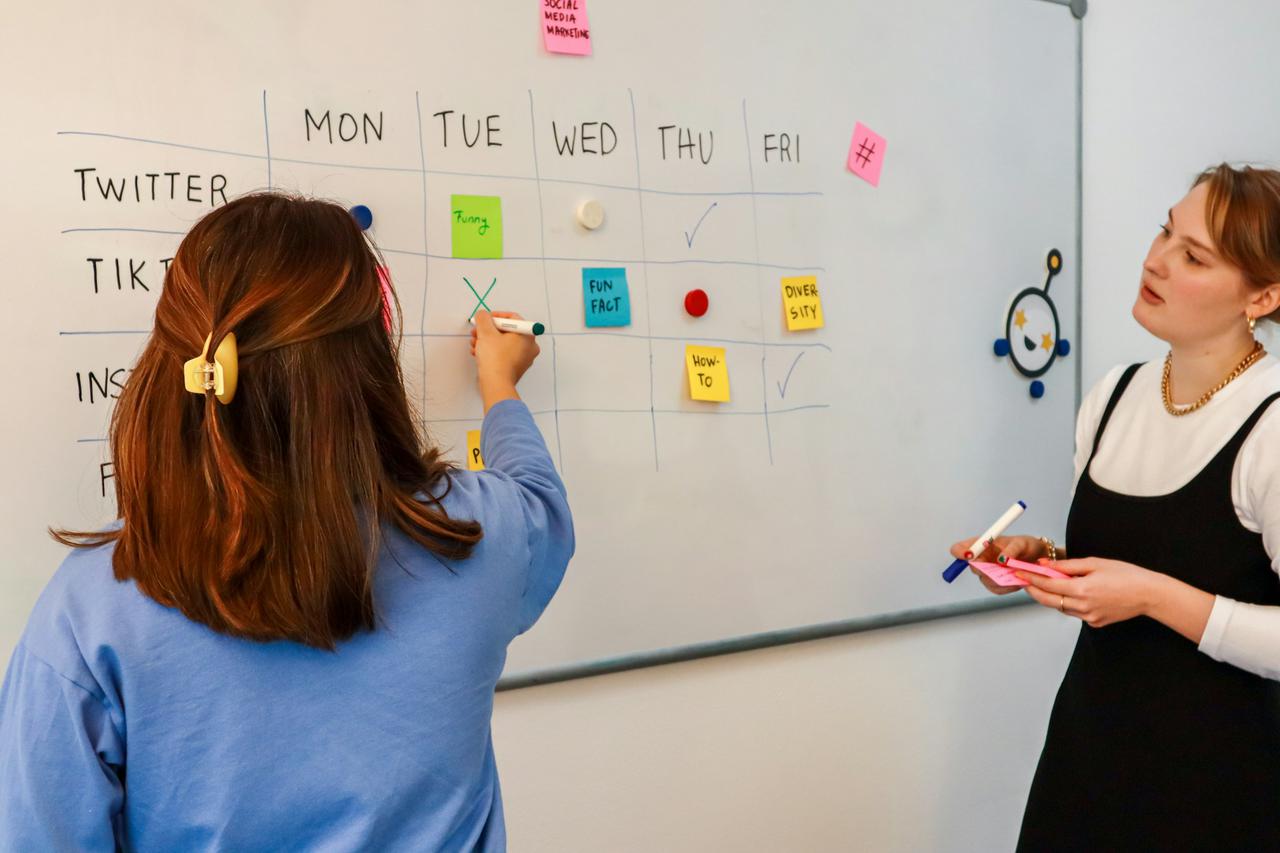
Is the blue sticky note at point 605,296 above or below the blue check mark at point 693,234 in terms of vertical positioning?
below

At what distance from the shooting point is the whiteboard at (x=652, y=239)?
1184 millimetres

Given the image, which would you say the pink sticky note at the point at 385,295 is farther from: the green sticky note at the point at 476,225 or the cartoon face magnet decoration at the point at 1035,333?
the cartoon face magnet decoration at the point at 1035,333

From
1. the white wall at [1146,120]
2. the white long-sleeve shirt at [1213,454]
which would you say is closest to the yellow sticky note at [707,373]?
the white long-sleeve shirt at [1213,454]

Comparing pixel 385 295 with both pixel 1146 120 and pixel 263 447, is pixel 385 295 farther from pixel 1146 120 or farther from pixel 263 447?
pixel 1146 120

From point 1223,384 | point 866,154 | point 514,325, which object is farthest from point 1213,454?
point 514,325

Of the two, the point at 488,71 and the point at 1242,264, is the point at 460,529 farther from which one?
the point at 1242,264

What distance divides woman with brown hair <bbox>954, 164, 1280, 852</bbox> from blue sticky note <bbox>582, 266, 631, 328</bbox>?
547mm

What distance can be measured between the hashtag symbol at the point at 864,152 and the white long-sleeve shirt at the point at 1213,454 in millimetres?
489

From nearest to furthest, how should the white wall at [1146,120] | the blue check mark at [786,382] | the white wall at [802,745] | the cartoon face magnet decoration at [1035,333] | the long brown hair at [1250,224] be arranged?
the long brown hair at [1250,224]
the white wall at [802,745]
the blue check mark at [786,382]
the cartoon face magnet decoration at [1035,333]
the white wall at [1146,120]

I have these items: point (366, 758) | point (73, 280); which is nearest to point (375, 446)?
point (366, 758)

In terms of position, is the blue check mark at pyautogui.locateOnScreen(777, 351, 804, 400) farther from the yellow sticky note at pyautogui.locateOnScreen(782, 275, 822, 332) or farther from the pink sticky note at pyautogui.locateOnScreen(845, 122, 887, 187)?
the pink sticky note at pyautogui.locateOnScreen(845, 122, 887, 187)

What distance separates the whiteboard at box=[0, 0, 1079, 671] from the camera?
3.88ft

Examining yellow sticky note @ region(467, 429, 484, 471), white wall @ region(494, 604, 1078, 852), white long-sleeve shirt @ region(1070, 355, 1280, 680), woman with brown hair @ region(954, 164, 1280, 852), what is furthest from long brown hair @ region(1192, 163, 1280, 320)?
yellow sticky note @ region(467, 429, 484, 471)

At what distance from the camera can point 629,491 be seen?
4.97 feet
